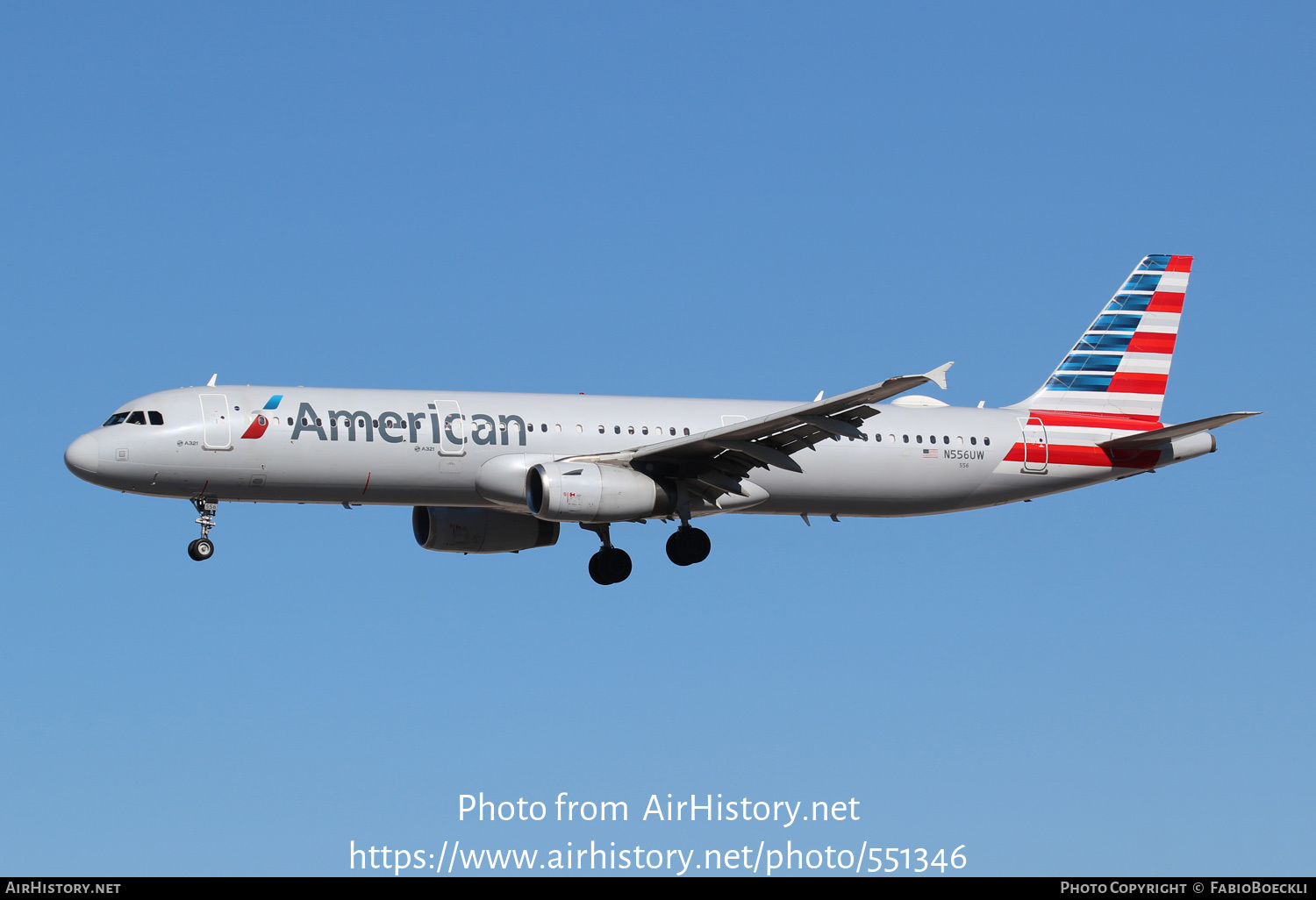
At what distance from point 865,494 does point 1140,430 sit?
8.38 metres

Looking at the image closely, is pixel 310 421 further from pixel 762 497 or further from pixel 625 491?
pixel 762 497

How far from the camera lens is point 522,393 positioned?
42281mm

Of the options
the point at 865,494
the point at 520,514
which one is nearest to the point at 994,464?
the point at 865,494

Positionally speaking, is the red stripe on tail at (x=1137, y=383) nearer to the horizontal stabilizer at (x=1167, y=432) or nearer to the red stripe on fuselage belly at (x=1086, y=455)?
the horizontal stabilizer at (x=1167, y=432)

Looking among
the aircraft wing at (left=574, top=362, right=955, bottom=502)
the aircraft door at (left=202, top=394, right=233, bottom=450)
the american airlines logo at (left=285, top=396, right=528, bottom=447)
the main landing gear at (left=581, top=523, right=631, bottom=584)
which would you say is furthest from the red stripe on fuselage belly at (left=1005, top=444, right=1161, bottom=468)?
the aircraft door at (left=202, top=394, right=233, bottom=450)

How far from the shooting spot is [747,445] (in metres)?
40.3

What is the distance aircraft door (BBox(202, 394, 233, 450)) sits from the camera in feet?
127

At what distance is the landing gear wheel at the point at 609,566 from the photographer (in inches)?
1741

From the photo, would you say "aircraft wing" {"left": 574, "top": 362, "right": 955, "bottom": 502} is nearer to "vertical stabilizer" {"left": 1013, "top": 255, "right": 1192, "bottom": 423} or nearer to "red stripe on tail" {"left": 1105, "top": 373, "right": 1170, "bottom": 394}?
"vertical stabilizer" {"left": 1013, "top": 255, "right": 1192, "bottom": 423}

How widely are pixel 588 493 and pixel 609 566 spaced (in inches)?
194

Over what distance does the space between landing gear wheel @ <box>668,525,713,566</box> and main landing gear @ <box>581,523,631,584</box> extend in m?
2.06

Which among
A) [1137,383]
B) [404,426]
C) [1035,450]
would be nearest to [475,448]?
[404,426]

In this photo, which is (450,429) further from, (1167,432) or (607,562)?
(1167,432)

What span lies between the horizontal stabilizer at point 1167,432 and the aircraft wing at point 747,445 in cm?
854
